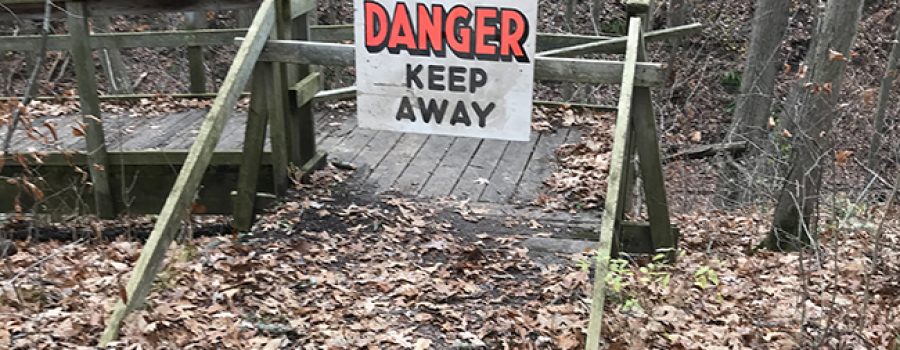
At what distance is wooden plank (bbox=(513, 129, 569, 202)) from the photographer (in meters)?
6.46

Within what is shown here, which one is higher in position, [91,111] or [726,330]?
[91,111]

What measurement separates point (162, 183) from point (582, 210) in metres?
3.69

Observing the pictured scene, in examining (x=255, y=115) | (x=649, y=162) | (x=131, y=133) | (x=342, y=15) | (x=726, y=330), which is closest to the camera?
(x=726, y=330)

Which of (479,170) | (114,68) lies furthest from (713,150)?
(114,68)

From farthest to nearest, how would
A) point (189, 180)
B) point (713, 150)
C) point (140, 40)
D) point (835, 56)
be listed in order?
point (713, 150)
point (140, 40)
point (835, 56)
point (189, 180)

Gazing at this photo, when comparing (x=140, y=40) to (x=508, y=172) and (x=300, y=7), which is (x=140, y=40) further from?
(x=508, y=172)

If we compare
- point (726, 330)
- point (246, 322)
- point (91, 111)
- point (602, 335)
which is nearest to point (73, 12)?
point (91, 111)

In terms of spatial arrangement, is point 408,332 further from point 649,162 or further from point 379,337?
point 649,162

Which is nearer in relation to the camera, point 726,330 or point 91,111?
point 726,330

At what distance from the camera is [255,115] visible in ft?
18.7

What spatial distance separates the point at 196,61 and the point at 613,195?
6.03m

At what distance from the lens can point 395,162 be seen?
7.02 metres

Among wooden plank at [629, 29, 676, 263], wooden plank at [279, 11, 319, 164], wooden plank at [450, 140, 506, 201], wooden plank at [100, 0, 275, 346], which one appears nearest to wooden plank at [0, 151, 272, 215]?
wooden plank at [279, 11, 319, 164]

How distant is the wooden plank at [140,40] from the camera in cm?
806
